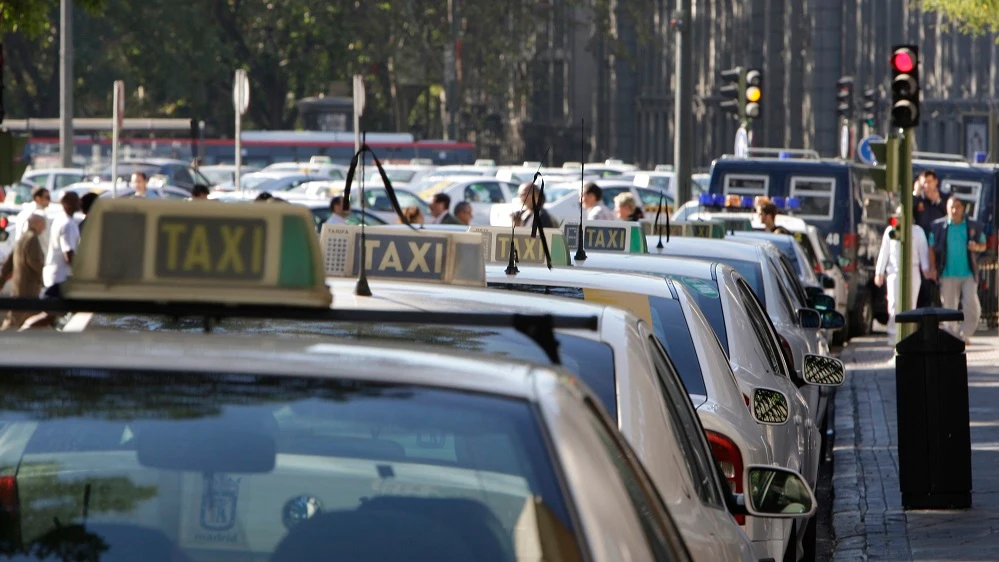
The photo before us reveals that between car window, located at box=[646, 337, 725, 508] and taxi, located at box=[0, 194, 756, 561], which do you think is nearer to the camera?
taxi, located at box=[0, 194, 756, 561]

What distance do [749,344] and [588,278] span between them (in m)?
1.42

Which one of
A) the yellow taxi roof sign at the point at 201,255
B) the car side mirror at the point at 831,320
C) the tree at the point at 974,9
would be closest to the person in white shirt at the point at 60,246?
the car side mirror at the point at 831,320

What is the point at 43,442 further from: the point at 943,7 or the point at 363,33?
the point at 363,33

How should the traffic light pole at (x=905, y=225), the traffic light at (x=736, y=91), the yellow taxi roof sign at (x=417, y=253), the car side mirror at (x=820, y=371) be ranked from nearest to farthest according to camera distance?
the yellow taxi roof sign at (x=417, y=253) < the car side mirror at (x=820, y=371) < the traffic light pole at (x=905, y=225) < the traffic light at (x=736, y=91)

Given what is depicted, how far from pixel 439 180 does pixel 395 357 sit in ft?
139

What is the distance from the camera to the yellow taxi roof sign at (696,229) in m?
14.4

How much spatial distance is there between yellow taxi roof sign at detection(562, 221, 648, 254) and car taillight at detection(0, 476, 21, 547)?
23.2ft

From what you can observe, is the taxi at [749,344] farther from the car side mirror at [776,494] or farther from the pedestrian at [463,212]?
the pedestrian at [463,212]

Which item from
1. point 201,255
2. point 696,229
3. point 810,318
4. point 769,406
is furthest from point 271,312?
point 696,229

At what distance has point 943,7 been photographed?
1210 inches

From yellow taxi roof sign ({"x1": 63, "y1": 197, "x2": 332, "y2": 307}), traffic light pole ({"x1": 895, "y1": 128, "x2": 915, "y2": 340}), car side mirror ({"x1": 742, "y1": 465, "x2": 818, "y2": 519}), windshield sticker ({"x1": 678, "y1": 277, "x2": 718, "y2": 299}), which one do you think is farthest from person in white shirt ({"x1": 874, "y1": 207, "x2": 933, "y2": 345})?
yellow taxi roof sign ({"x1": 63, "y1": 197, "x2": 332, "y2": 307})

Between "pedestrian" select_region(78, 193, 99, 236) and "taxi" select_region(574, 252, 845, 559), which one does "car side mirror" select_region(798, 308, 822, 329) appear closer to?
"taxi" select_region(574, 252, 845, 559)

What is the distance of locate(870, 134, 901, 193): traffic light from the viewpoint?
17344 millimetres

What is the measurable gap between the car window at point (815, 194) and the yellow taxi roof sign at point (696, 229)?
10.5m
